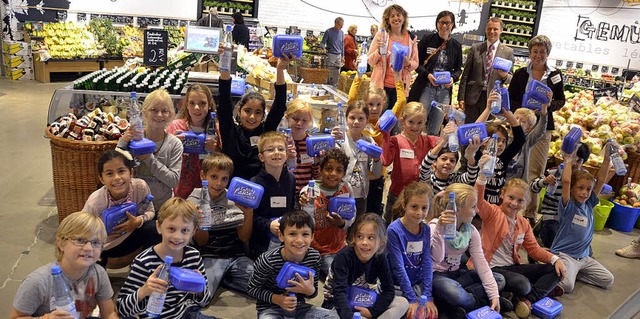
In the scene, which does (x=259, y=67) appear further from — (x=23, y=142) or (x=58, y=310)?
(x=58, y=310)

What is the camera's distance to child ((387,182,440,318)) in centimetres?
327

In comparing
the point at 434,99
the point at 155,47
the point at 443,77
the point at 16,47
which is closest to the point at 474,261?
the point at 443,77

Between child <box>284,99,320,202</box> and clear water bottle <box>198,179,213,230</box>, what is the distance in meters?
0.85

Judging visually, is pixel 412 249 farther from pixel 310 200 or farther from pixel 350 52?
pixel 350 52

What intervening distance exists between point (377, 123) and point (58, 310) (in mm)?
2794

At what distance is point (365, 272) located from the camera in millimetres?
3098

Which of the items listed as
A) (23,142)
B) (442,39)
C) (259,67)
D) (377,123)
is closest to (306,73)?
(259,67)

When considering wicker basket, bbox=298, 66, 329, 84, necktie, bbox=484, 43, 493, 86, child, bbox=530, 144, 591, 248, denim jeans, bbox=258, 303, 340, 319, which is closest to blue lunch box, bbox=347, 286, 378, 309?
denim jeans, bbox=258, 303, 340, 319

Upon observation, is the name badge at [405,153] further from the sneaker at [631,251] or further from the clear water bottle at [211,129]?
the sneaker at [631,251]

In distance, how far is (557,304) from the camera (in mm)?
3775

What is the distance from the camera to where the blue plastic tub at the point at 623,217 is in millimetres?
5461

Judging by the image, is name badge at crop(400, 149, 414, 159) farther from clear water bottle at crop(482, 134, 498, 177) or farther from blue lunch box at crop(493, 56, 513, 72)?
blue lunch box at crop(493, 56, 513, 72)

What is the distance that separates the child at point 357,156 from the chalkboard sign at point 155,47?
2.22m

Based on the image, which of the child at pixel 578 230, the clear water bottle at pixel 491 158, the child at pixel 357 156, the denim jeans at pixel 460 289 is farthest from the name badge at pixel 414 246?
the child at pixel 578 230
